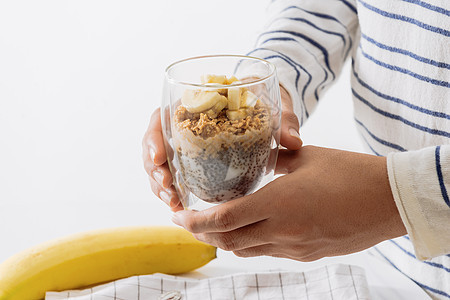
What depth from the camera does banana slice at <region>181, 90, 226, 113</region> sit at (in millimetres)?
346

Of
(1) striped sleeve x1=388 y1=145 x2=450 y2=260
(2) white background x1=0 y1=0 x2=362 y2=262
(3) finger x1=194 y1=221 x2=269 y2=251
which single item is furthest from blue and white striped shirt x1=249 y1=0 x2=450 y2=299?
(2) white background x1=0 y1=0 x2=362 y2=262

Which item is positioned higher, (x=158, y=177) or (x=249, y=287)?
(x=158, y=177)

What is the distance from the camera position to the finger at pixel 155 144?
0.43m

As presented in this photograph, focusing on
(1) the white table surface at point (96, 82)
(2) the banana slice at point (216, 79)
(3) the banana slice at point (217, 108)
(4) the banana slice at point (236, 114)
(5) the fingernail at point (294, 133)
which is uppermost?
(2) the banana slice at point (216, 79)

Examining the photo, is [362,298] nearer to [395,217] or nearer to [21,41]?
[395,217]

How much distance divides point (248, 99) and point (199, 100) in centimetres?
3

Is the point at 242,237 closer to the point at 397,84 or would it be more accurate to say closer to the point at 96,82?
the point at 397,84

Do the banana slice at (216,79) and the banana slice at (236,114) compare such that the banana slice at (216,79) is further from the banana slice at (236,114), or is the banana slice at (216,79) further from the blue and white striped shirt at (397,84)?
the blue and white striped shirt at (397,84)

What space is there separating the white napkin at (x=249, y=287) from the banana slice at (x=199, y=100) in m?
0.24

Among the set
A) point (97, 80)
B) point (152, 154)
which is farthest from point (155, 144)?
point (97, 80)

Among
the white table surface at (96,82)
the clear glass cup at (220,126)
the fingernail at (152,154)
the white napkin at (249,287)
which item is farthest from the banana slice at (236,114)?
the white table surface at (96,82)

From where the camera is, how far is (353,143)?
1.39 metres

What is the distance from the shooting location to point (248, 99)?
362mm

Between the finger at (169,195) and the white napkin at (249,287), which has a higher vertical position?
the finger at (169,195)
